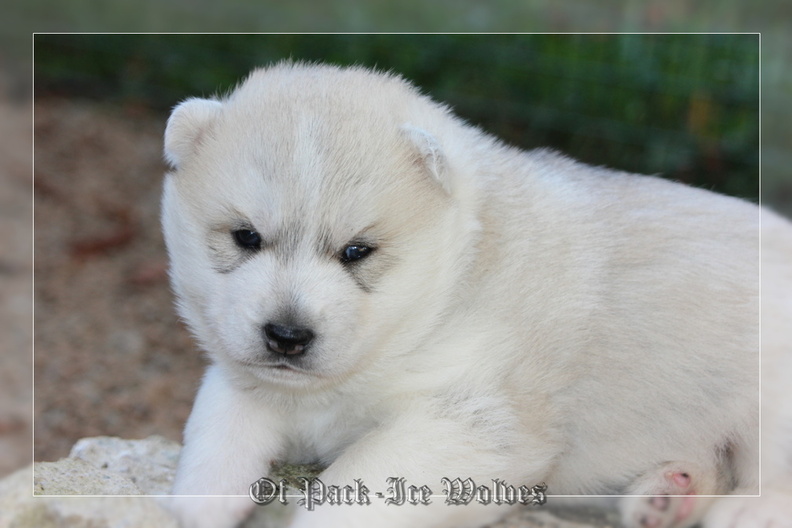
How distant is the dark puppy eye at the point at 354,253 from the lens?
2.87 m

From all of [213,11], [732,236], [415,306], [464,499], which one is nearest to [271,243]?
[415,306]

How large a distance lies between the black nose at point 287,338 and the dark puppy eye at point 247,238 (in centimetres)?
26

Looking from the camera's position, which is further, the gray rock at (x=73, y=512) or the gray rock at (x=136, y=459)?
the gray rock at (x=136, y=459)

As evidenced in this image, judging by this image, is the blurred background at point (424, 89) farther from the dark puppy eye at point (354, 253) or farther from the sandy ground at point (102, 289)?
the dark puppy eye at point (354, 253)

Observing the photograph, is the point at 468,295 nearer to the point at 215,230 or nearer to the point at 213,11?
the point at 215,230

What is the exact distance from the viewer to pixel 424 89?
6.88m

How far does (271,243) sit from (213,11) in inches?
226

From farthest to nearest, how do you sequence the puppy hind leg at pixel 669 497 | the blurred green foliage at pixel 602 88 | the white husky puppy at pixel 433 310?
1. the blurred green foliage at pixel 602 88
2. the puppy hind leg at pixel 669 497
3. the white husky puppy at pixel 433 310

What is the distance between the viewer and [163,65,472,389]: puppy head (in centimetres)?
280

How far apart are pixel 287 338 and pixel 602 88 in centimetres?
545

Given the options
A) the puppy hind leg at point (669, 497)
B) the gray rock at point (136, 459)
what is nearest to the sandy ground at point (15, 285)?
the gray rock at point (136, 459)

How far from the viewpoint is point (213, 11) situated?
8.09m

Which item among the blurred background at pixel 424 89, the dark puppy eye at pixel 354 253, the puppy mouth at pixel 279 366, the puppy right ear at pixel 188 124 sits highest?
the blurred background at pixel 424 89

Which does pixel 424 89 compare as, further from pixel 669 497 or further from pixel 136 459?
pixel 669 497
